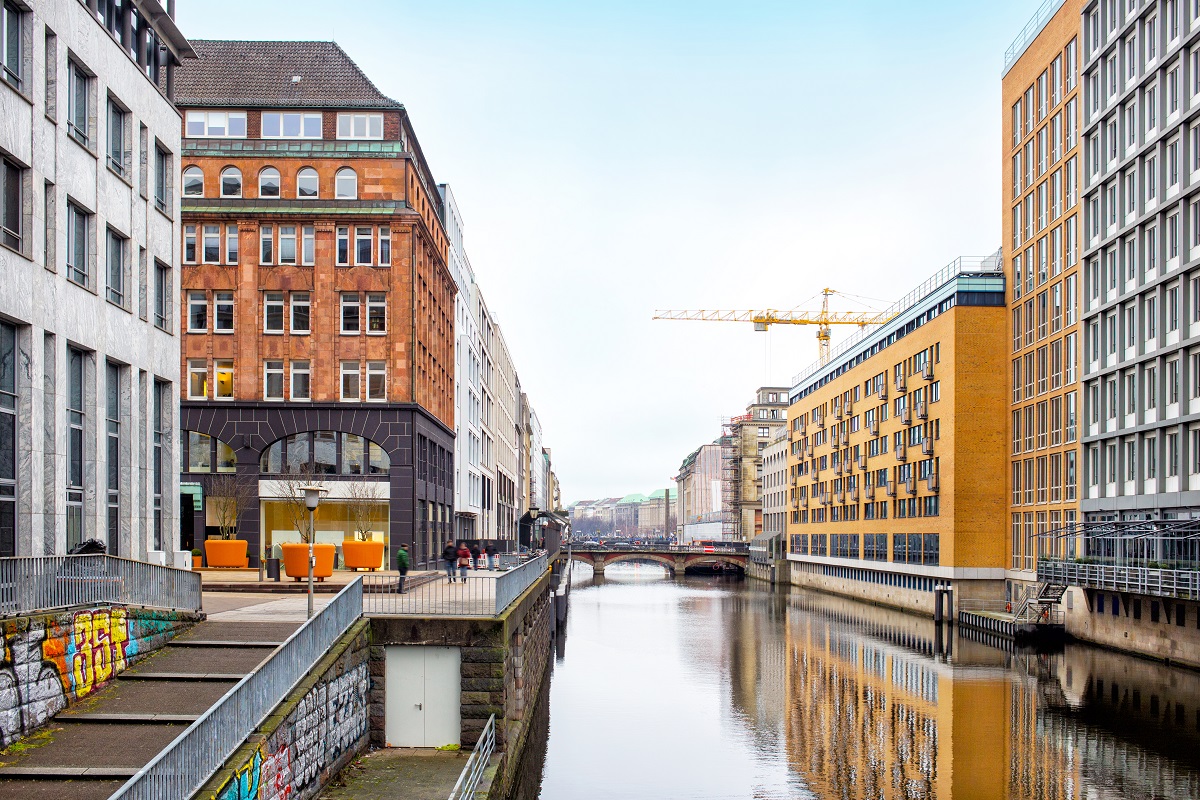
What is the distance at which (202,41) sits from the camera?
2036 inches

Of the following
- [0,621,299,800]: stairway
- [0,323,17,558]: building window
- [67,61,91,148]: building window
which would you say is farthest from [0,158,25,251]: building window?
[0,621,299,800]: stairway

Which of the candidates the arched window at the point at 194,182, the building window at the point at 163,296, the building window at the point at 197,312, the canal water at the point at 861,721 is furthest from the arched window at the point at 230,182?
the canal water at the point at 861,721

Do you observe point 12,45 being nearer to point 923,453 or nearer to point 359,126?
point 359,126

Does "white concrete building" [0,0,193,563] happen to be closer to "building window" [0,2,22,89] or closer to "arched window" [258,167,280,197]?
"building window" [0,2,22,89]

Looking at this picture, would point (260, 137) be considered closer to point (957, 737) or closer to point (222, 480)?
point (222, 480)

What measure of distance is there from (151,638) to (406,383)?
28.3 metres

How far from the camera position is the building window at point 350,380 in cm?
4719

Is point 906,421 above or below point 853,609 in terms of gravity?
above

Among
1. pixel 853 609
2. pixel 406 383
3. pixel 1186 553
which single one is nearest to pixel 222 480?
pixel 406 383

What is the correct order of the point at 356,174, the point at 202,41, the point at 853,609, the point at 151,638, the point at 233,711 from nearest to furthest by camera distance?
the point at 233,711
the point at 151,638
the point at 356,174
the point at 202,41
the point at 853,609

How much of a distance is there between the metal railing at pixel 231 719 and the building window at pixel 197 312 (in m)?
30.2

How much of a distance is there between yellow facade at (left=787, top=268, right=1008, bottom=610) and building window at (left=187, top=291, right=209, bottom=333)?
41.4 m

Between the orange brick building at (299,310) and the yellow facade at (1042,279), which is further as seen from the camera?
the yellow facade at (1042,279)

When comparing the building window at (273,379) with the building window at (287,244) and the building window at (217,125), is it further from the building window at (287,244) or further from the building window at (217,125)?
the building window at (217,125)
